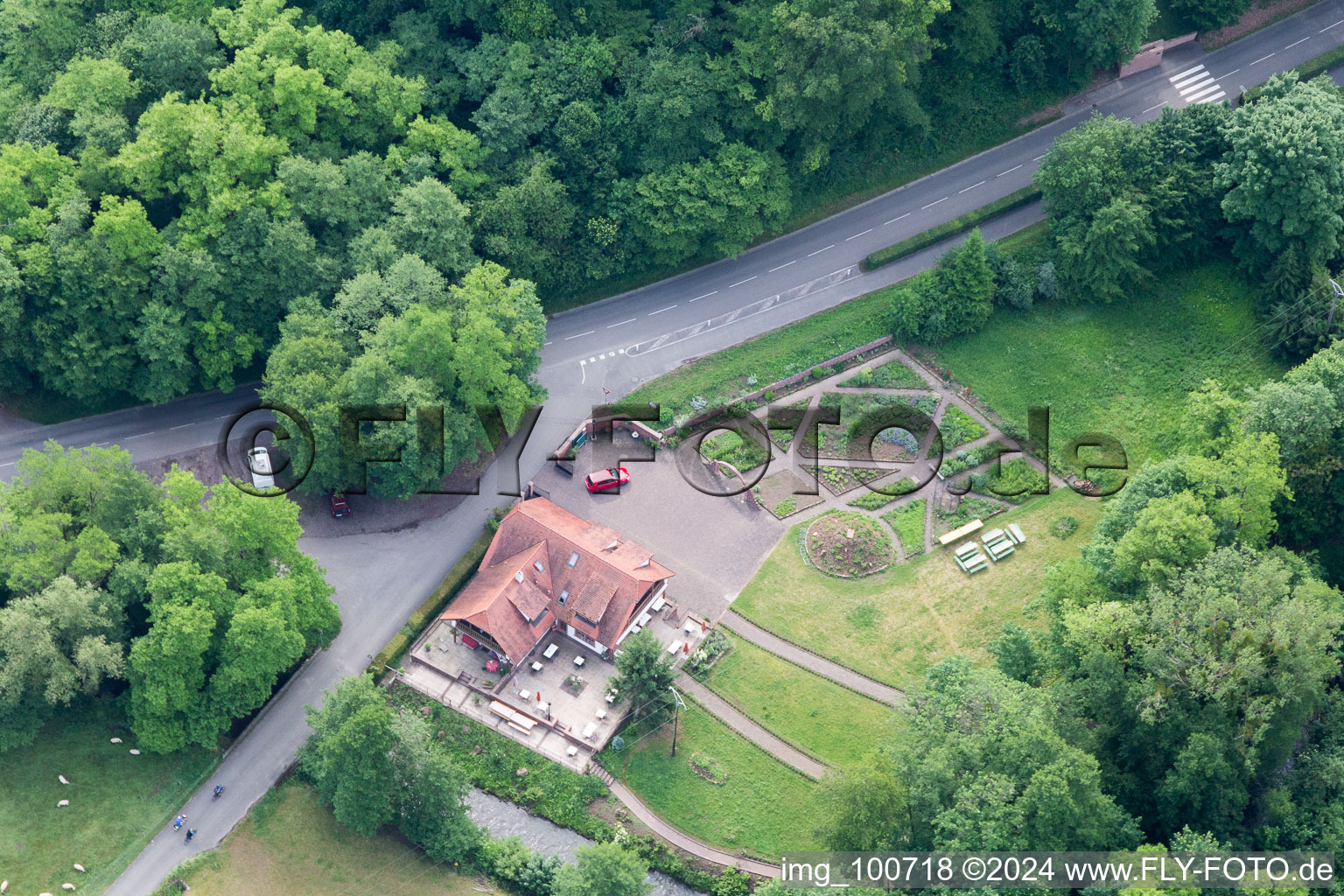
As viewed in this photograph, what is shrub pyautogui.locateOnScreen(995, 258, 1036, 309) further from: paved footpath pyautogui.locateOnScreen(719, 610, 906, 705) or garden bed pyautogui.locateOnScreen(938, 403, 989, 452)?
paved footpath pyautogui.locateOnScreen(719, 610, 906, 705)

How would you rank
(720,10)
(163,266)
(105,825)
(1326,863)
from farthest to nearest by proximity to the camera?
(720,10), (163,266), (105,825), (1326,863)

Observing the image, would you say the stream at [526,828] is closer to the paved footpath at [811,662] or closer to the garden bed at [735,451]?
the paved footpath at [811,662]

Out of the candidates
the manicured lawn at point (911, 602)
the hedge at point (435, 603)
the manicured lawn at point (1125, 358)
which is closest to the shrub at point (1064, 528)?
the manicured lawn at point (911, 602)

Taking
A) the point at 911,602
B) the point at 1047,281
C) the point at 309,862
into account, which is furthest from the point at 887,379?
the point at 309,862

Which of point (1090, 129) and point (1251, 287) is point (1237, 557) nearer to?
point (1251, 287)

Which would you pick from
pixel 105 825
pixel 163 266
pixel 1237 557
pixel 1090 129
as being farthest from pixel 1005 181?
pixel 105 825
